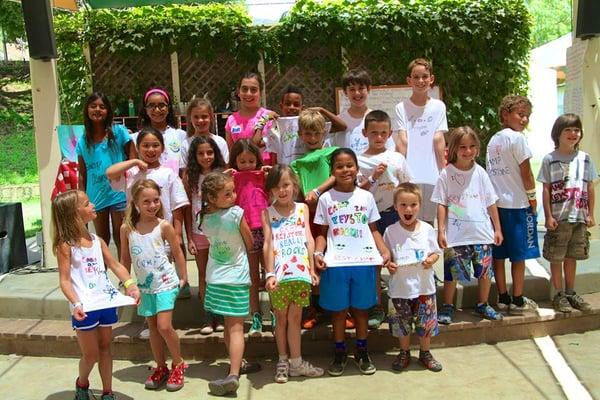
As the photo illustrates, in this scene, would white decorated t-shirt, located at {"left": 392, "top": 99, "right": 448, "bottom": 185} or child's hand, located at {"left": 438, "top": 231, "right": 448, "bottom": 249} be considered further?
white decorated t-shirt, located at {"left": 392, "top": 99, "right": 448, "bottom": 185}

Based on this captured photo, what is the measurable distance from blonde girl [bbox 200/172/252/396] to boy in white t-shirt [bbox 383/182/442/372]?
911mm

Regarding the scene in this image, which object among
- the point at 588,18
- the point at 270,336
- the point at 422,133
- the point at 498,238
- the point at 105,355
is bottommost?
the point at 270,336

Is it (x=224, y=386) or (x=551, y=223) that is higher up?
(x=551, y=223)

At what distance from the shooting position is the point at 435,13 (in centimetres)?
821

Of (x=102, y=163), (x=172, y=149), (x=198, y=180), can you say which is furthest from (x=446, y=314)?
(x=102, y=163)

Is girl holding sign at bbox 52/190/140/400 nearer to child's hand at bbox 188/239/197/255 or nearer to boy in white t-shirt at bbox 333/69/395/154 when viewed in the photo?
child's hand at bbox 188/239/197/255

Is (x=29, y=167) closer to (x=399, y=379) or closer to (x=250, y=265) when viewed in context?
(x=250, y=265)

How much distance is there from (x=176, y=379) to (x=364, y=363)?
1.15m

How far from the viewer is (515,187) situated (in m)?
3.94

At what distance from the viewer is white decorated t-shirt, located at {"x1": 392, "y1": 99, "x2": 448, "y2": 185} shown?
3.95 metres

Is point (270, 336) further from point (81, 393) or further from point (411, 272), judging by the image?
point (81, 393)

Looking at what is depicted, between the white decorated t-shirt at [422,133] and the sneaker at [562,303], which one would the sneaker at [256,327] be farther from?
the sneaker at [562,303]

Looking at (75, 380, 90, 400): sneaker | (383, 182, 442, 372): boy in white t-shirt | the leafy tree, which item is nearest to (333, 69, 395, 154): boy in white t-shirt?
(383, 182, 442, 372): boy in white t-shirt

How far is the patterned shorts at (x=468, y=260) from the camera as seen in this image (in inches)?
147
